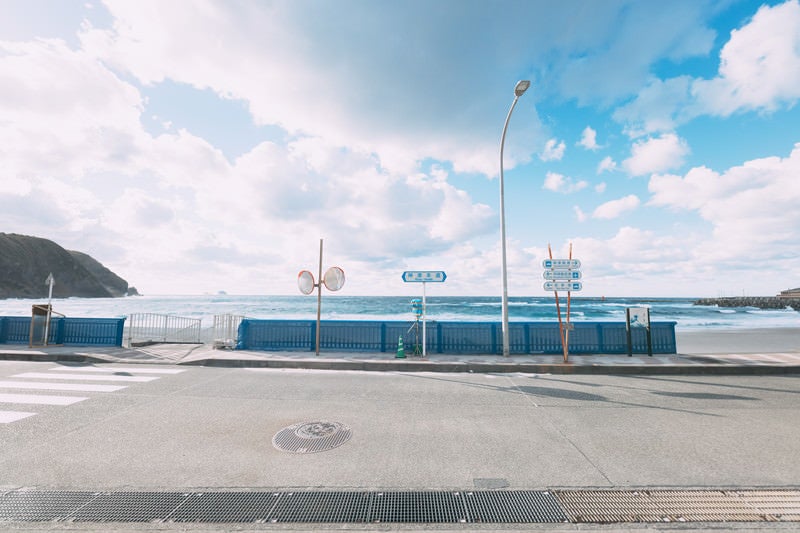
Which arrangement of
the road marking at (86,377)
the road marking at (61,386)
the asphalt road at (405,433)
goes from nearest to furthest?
the asphalt road at (405,433), the road marking at (61,386), the road marking at (86,377)

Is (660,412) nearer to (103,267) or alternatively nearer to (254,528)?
(254,528)

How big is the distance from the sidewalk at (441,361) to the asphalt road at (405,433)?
1278mm

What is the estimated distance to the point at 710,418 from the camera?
6023 mm

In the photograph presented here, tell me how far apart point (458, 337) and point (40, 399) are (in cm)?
1074

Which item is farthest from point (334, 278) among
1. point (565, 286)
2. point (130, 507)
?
point (130, 507)

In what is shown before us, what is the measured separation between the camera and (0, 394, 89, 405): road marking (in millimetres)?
6823

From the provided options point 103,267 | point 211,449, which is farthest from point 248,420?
point 103,267

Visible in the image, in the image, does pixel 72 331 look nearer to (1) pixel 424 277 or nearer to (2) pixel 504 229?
(1) pixel 424 277

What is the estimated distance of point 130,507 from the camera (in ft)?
11.2

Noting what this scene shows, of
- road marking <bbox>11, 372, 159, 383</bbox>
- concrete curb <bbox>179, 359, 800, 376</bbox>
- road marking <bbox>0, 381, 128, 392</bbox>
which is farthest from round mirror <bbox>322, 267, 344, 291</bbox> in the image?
road marking <bbox>0, 381, 128, 392</bbox>

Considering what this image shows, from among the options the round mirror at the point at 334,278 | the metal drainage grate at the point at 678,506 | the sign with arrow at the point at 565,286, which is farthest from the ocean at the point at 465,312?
the metal drainage grate at the point at 678,506

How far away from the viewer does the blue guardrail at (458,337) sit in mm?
12555

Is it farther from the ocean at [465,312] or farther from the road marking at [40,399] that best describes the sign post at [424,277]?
the ocean at [465,312]

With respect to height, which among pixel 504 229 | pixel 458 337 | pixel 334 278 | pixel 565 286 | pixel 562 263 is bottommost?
pixel 458 337
